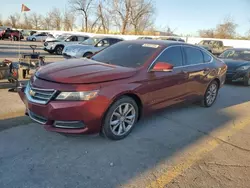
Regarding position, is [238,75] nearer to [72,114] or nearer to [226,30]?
[72,114]

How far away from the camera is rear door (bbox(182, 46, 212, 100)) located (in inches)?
190

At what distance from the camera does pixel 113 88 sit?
3.28 meters

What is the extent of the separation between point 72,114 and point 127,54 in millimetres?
1776

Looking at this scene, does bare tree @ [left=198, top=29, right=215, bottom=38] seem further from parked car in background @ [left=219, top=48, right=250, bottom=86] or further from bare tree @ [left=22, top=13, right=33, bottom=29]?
bare tree @ [left=22, top=13, right=33, bottom=29]

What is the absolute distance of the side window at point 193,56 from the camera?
15.9ft

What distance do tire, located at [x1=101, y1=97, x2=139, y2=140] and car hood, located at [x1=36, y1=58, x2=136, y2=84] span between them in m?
0.41

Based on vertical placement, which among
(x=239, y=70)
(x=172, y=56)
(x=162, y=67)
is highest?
(x=172, y=56)

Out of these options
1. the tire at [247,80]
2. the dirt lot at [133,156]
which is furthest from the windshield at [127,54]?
the tire at [247,80]

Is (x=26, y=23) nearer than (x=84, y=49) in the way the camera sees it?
No

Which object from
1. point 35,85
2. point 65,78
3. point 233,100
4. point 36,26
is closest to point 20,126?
point 35,85

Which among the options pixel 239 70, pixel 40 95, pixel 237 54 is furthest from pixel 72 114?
pixel 237 54

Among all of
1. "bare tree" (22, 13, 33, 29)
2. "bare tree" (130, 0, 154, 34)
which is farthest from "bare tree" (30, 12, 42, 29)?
"bare tree" (130, 0, 154, 34)

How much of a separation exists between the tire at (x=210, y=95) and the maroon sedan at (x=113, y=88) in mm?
771

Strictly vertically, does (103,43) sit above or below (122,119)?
above
